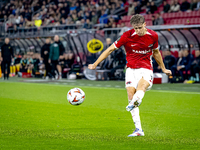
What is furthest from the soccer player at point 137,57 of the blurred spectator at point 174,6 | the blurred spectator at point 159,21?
the blurred spectator at point 174,6

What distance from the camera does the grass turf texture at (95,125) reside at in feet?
15.4

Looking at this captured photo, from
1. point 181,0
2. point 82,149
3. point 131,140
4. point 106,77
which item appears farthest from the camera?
point 181,0

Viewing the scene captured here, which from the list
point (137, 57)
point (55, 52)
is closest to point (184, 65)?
point (55, 52)

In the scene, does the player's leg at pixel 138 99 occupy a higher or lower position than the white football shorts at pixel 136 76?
lower

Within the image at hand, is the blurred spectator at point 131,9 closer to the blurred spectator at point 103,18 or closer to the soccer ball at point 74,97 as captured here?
the blurred spectator at point 103,18

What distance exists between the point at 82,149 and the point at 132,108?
998 millimetres

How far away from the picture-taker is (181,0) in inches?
816

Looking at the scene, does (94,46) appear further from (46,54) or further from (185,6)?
(185,6)

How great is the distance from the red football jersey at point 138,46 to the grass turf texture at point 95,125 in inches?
43.4

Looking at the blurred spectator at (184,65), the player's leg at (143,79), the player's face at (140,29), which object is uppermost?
the player's face at (140,29)

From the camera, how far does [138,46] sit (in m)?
5.47

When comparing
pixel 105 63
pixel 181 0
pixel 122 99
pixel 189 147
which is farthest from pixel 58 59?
pixel 189 147

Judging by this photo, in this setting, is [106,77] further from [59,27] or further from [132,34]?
[132,34]

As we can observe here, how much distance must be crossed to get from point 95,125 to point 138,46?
63.7 inches
